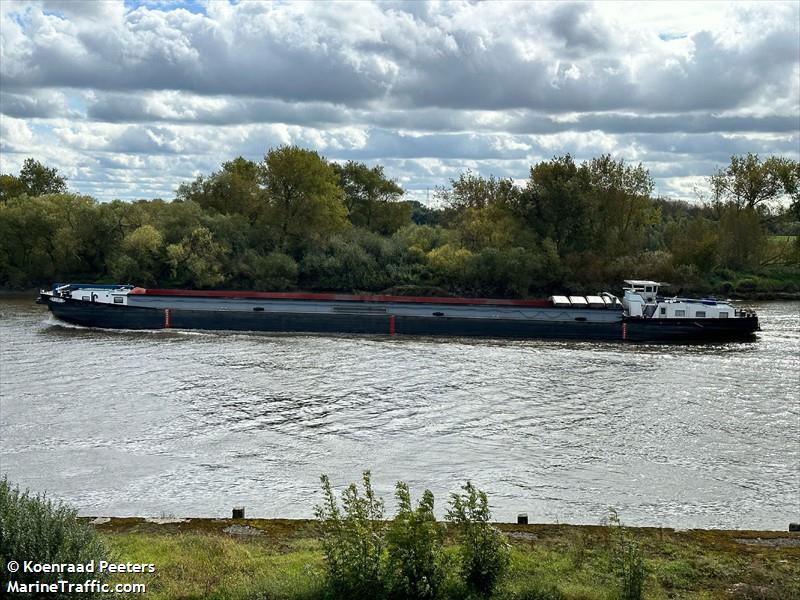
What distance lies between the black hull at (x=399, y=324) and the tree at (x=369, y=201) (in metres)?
35.7

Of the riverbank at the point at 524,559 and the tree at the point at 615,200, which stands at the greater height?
the tree at the point at 615,200

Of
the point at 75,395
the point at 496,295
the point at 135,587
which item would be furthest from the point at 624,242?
the point at 135,587

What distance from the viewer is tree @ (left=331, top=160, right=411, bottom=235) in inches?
3445

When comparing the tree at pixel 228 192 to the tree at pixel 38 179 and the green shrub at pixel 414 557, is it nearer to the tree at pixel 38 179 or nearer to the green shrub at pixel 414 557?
the tree at pixel 38 179

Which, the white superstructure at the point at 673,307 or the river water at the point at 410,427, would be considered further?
the white superstructure at the point at 673,307

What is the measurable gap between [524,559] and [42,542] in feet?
26.9

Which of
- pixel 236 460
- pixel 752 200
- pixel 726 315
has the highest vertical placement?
pixel 752 200

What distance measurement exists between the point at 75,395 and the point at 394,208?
58546mm

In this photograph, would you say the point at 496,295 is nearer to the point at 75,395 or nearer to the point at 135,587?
the point at 75,395

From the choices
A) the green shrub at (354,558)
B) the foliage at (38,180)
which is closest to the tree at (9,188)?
the foliage at (38,180)

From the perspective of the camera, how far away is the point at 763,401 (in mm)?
32781

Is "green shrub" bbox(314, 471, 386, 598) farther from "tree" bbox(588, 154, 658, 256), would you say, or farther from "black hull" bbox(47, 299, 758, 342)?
"tree" bbox(588, 154, 658, 256)

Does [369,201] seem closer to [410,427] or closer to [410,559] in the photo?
[410,427]

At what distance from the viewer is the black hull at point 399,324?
49.6 meters
